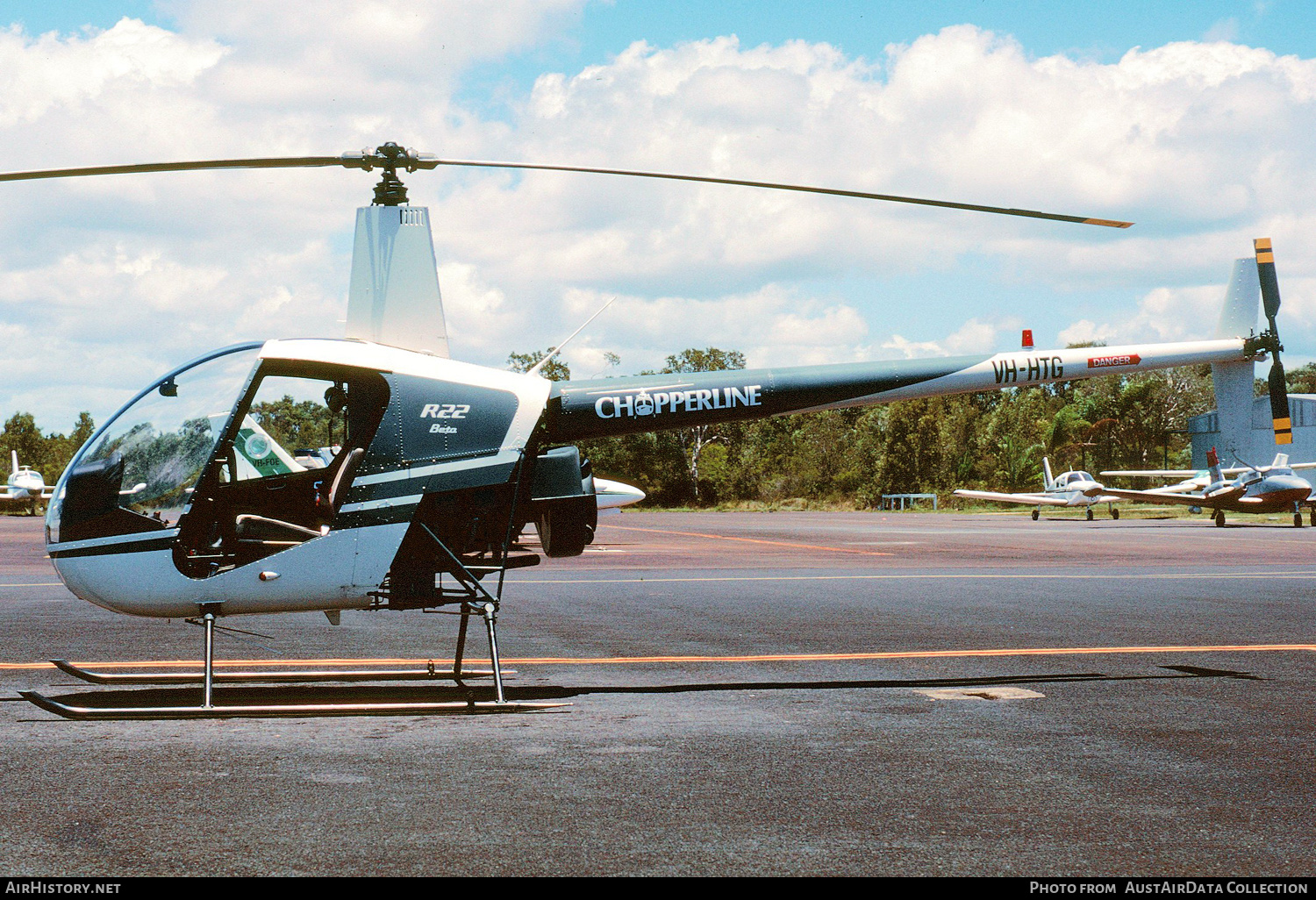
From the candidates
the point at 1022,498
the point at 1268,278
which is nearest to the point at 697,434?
the point at 1022,498

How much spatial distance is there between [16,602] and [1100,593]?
15.1 meters

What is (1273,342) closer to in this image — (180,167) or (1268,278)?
(1268,278)

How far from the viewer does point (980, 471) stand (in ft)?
264

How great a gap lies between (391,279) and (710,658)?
4.47 metres

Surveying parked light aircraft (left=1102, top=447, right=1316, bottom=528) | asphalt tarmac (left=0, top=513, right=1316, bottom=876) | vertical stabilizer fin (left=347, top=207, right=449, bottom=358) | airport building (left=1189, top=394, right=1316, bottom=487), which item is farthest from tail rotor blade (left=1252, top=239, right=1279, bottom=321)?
airport building (left=1189, top=394, right=1316, bottom=487)

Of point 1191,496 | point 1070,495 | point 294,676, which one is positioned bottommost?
point 1191,496

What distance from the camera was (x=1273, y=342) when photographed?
38.4 feet

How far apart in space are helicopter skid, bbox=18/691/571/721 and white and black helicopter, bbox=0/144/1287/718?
0.7 inches

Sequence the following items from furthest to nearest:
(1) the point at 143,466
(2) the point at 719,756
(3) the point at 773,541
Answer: (3) the point at 773,541 < (1) the point at 143,466 < (2) the point at 719,756

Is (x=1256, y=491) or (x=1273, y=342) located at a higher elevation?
(x=1273, y=342)

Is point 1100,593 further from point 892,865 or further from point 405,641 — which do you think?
point 892,865

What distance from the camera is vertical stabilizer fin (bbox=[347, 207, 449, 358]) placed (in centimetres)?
828

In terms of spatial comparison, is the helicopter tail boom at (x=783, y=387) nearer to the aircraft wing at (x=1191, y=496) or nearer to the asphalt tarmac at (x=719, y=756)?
the asphalt tarmac at (x=719, y=756)

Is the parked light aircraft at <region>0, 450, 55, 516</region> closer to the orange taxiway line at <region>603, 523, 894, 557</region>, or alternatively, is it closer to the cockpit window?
Answer: the orange taxiway line at <region>603, 523, 894, 557</region>
